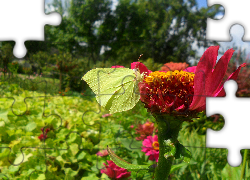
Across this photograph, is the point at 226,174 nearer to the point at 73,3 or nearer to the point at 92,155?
the point at 92,155

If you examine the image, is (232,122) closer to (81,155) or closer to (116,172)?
(116,172)

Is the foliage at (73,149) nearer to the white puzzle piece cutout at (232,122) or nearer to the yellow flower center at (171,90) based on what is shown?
the white puzzle piece cutout at (232,122)

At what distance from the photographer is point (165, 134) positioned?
619mm

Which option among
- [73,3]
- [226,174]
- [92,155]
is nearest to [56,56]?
[92,155]

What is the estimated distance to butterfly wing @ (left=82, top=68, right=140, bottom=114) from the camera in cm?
76

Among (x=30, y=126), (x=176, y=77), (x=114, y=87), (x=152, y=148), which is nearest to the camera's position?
(x=176, y=77)

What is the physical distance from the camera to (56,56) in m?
3.06

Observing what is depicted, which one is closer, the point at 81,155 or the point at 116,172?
the point at 116,172

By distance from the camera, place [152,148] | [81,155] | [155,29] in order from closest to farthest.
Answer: [152,148] < [81,155] < [155,29]

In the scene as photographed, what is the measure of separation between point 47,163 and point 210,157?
3.67 ft

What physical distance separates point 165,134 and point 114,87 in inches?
11.5

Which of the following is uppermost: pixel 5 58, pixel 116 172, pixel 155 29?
pixel 155 29

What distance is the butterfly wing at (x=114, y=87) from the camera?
2.50ft

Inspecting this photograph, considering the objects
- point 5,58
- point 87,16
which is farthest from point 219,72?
point 87,16
